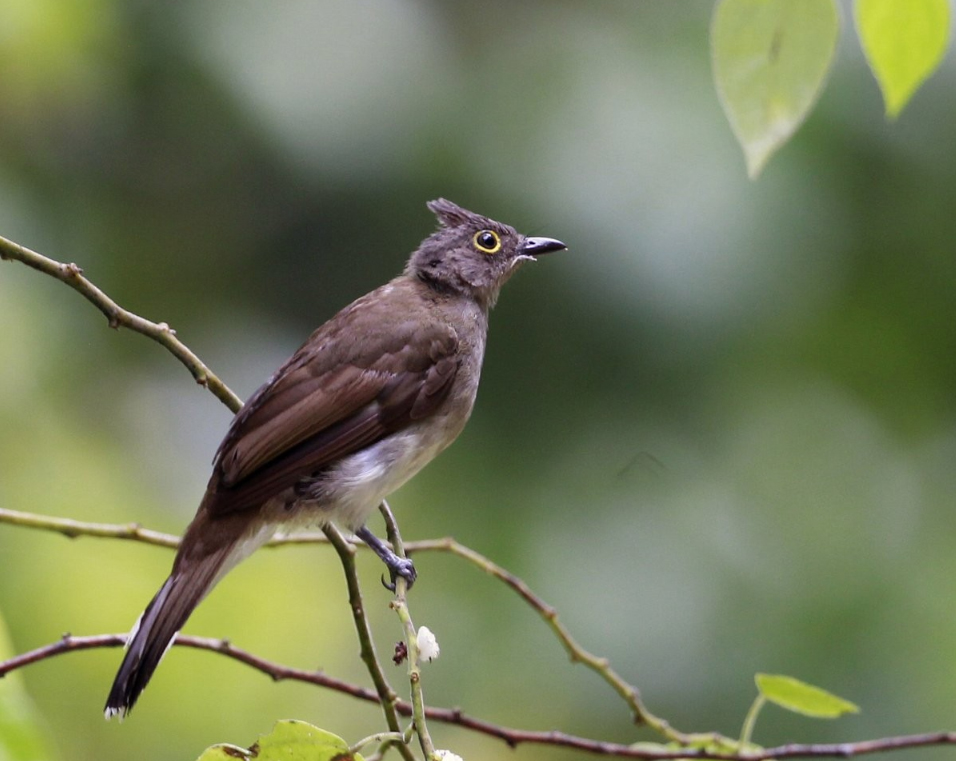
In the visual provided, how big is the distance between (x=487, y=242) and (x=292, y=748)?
86.9 inches

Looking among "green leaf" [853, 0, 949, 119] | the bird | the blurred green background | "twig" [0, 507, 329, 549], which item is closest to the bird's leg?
the bird

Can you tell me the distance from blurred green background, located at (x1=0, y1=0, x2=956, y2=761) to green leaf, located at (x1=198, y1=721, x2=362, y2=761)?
2.73m

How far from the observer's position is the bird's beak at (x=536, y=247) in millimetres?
3554

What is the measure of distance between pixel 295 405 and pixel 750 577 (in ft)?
10.3

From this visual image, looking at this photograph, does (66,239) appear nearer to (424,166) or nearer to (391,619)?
(424,166)

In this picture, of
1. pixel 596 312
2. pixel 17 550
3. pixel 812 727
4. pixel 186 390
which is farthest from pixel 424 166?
pixel 812 727

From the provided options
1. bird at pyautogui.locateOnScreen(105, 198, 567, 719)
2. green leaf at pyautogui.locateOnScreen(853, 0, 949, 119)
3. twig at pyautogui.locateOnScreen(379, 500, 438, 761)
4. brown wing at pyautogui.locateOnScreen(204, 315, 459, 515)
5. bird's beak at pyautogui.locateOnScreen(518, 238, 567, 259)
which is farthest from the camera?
bird's beak at pyautogui.locateOnScreen(518, 238, 567, 259)

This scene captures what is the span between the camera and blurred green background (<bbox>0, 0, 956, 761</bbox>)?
15.8 feet

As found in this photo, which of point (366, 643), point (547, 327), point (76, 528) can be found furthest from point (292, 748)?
point (547, 327)

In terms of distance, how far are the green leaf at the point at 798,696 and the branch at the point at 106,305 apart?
1.11m

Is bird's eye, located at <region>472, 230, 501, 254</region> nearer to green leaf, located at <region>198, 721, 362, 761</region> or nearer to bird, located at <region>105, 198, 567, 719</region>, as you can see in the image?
bird, located at <region>105, 198, 567, 719</region>

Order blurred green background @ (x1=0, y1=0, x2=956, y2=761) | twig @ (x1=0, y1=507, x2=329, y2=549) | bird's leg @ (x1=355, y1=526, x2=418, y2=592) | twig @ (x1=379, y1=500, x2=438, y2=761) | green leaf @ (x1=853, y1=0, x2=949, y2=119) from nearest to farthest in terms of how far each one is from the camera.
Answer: green leaf @ (x1=853, y1=0, x2=949, y2=119)
twig @ (x1=379, y1=500, x2=438, y2=761)
twig @ (x1=0, y1=507, x2=329, y2=549)
bird's leg @ (x1=355, y1=526, x2=418, y2=592)
blurred green background @ (x1=0, y1=0, x2=956, y2=761)

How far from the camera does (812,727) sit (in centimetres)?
507

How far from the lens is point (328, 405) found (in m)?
2.92
